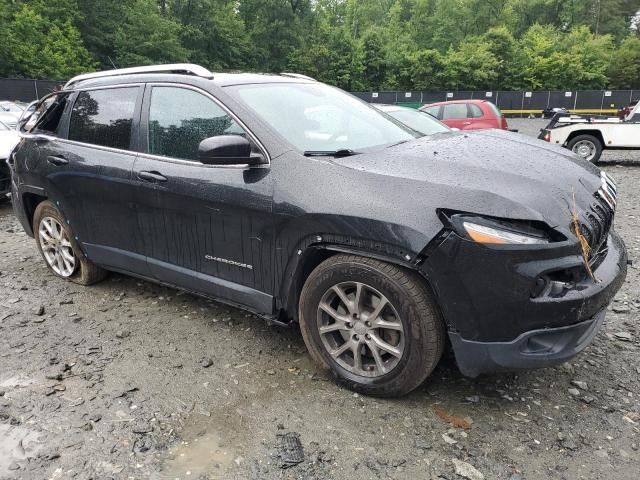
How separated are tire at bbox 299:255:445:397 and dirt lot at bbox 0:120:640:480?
16 cm

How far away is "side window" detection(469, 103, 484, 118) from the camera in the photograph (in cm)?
1243

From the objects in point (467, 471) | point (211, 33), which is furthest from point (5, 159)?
point (211, 33)

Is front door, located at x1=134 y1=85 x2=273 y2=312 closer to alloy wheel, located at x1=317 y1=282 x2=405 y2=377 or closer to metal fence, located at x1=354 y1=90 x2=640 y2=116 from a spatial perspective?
alloy wheel, located at x1=317 y1=282 x2=405 y2=377

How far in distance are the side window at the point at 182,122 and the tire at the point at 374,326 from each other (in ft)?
3.63

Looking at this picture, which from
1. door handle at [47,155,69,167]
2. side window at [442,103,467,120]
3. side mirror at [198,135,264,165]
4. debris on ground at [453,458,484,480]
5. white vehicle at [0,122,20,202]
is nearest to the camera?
debris on ground at [453,458,484,480]

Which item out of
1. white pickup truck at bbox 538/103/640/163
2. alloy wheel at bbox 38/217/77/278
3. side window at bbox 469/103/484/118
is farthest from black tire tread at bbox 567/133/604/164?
alloy wheel at bbox 38/217/77/278

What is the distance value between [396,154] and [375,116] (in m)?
0.99

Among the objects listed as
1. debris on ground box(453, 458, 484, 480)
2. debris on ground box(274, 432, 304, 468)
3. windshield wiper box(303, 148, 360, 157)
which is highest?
windshield wiper box(303, 148, 360, 157)

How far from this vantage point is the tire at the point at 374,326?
8.20ft

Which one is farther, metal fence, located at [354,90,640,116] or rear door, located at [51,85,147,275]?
metal fence, located at [354,90,640,116]

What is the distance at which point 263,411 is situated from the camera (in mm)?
2744

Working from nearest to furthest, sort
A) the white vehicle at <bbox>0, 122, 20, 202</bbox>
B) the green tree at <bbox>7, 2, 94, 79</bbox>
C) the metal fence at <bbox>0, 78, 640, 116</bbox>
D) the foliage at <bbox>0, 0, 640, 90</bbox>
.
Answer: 1. the white vehicle at <bbox>0, 122, 20, 202</bbox>
2. the green tree at <bbox>7, 2, 94, 79</bbox>
3. the metal fence at <bbox>0, 78, 640, 116</bbox>
4. the foliage at <bbox>0, 0, 640, 90</bbox>

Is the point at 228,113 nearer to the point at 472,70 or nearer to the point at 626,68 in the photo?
the point at 472,70

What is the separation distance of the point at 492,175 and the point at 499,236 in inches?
15.9
